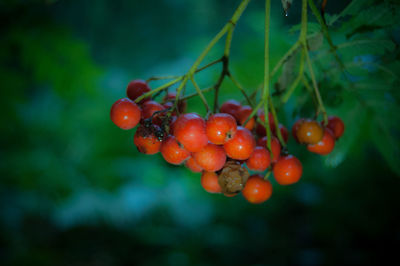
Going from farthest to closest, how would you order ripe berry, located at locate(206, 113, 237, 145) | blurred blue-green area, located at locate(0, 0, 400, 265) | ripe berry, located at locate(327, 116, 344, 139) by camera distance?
blurred blue-green area, located at locate(0, 0, 400, 265), ripe berry, located at locate(327, 116, 344, 139), ripe berry, located at locate(206, 113, 237, 145)

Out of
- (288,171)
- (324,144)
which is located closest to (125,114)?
(288,171)

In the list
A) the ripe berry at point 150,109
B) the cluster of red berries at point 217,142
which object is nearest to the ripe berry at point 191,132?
the cluster of red berries at point 217,142

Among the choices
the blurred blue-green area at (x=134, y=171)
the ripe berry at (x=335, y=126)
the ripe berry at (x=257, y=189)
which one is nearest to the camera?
the ripe berry at (x=257, y=189)

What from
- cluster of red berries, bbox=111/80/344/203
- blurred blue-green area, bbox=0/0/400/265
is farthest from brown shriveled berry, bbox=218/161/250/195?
blurred blue-green area, bbox=0/0/400/265

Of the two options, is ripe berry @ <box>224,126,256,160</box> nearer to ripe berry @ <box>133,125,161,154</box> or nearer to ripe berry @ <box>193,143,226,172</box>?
ripe berry @ <box>193,143,226,172</box>

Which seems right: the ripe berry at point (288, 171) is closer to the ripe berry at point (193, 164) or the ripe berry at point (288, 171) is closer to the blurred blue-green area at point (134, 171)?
the ripe berry at point (193, 164)

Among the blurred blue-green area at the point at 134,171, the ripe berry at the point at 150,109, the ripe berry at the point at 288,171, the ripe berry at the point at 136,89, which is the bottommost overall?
the ripe berry at the point at 288,171

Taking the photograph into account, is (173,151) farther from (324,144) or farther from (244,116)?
(324,144)
